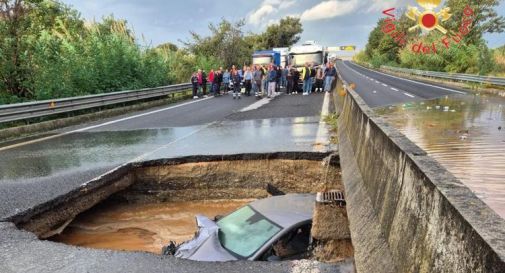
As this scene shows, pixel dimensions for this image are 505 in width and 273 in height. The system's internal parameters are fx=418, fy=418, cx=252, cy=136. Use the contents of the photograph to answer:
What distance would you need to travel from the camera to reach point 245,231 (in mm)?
4512

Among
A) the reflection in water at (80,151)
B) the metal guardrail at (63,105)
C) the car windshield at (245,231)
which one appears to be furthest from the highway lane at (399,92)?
the car windshield at (245,231)

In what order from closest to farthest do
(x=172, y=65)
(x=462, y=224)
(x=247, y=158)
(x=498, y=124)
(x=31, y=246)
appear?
(x=462, y=224), (x=31, y=246), (x=247, y=158), (x=498, y=124), (x=172, y=65)

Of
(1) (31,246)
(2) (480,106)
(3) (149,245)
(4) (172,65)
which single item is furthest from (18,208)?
(4) (172,65)

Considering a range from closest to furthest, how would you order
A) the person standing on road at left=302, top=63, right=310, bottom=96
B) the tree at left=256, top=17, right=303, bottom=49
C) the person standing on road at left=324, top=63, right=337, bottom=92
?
1. the person standing on road at left=324, top=63, right=337, bottom=92
2. the person standing on road at left=302, top=63, right=310, bottom=96
3. the tree at left=256, top=17, right=303, bottom=49

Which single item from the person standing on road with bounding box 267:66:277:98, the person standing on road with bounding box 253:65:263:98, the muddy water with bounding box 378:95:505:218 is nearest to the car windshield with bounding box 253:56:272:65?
the person standing on road with bounding box 253:65:263:98

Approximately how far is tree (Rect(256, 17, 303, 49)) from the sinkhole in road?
186ft

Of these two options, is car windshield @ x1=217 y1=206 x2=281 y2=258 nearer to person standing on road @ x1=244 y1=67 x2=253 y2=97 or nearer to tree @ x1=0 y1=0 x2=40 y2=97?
tree @ x1=0 y1=0 x2=40 y2=97

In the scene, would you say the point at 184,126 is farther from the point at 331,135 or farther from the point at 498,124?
the point at 498,124

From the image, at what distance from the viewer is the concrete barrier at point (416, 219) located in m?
1.59

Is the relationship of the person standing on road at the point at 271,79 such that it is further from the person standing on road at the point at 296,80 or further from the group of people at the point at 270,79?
the person standing on road at the point at 296,80

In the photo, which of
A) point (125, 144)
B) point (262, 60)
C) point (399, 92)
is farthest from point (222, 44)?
point (125, 144)

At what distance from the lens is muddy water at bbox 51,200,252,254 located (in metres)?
5.58

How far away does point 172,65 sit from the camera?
27.7 meters

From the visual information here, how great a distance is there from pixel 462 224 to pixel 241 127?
9.30 meters
